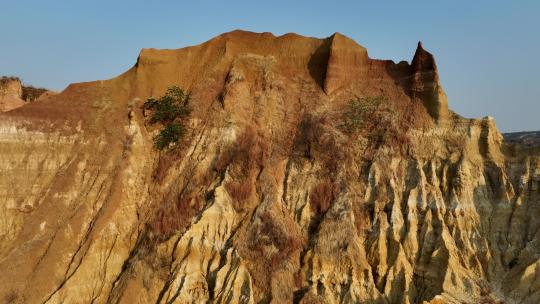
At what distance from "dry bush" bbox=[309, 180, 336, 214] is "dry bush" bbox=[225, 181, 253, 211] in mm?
3453

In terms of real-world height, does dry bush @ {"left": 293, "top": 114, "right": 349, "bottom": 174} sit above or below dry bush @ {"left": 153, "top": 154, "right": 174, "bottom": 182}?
above

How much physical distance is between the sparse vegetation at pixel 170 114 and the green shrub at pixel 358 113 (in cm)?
993

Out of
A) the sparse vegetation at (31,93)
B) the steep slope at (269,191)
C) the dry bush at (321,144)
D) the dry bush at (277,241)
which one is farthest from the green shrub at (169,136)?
the sparse vegetation at (31,93)

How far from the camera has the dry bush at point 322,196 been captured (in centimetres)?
2389

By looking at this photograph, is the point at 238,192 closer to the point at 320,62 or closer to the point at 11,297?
the point at 320,62

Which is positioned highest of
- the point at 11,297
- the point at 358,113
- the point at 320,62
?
the point at 320,62

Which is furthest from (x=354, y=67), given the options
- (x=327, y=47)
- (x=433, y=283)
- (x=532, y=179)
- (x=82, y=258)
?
(x=82, y=258)

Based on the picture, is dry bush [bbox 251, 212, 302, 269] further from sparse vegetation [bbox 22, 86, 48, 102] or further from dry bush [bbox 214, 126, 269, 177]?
sparse vegetation [bbox 22, 86, 48, 102]

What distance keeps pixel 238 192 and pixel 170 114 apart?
784 centimetres

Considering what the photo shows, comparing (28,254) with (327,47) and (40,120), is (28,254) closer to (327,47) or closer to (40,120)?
(40,120)

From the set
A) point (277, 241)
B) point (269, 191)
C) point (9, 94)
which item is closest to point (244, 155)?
point (269, 191)

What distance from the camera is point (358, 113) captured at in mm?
27000

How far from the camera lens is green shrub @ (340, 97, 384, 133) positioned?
26547mm

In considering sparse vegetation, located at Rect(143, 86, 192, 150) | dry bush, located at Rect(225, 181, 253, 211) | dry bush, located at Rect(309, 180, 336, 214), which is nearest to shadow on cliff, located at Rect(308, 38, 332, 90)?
dry bush, located at Rect(309, 180, 336, 214)
